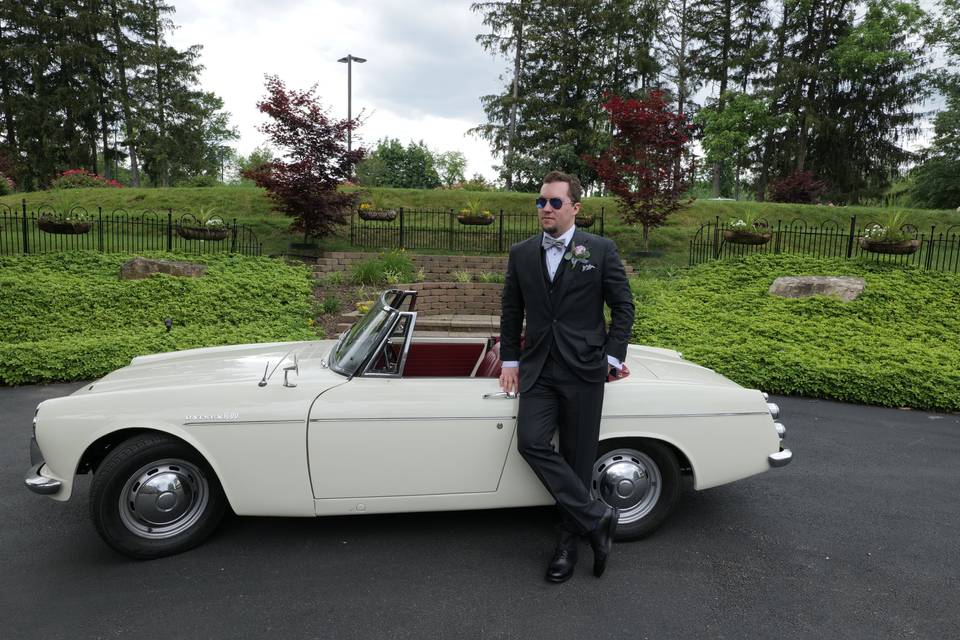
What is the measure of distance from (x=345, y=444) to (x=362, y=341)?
0.66 meters

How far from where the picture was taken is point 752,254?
42.8 feet

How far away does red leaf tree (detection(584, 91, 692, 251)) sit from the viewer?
537 inches

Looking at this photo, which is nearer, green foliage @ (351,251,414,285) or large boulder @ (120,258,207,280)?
large boulder @ (120,258,207,280)

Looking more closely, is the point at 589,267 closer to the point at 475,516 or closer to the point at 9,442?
the point at 475,516

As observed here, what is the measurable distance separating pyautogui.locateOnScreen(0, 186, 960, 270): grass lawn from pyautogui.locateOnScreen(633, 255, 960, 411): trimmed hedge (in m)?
3.97

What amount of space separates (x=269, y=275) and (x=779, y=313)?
9202 millimetres

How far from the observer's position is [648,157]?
543 inches

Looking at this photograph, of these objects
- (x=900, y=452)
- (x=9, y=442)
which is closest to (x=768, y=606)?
(x=900, y=452)

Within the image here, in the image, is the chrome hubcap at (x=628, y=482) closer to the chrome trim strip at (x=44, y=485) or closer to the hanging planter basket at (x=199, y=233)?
the chrome trim strip at (x=44, y=485)

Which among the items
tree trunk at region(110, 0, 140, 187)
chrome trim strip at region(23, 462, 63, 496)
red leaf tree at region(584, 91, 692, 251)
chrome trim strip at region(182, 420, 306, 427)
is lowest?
chrome trim strip at region(23, 462, 63, 496)

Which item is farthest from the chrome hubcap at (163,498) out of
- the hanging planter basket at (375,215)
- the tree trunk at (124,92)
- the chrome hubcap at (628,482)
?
the tree trunk at (124,92)

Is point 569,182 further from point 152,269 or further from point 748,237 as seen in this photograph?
point 748,237

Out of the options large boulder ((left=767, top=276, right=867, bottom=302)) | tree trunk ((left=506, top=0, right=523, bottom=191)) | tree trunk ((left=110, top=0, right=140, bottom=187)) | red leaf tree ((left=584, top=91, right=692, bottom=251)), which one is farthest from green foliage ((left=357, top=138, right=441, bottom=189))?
large boulder ((left=767, top=276, right=867, bottom=302))

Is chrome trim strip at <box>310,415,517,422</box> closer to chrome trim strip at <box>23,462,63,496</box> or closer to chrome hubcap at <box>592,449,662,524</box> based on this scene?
chrome hubcap at <box>592,449,662,524</box>
